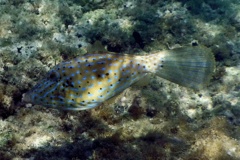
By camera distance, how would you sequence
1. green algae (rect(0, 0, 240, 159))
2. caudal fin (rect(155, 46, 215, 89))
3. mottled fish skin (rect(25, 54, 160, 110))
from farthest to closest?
green algae (rect(0, 0, 240, 159)) < caudal fin (rect(155, 46, 215, 89)) < mottled fish skin (rect(25, 54, 160, 110))

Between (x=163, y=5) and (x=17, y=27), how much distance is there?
505cm

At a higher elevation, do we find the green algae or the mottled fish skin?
the mottled fish skin

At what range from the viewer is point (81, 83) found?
2.84 metres

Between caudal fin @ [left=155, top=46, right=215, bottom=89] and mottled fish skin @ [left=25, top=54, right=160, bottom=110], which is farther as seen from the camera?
caudal fin @ [left=155, top=46, right=215, bottom=89]

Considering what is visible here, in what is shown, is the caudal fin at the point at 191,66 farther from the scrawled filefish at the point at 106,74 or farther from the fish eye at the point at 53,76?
the fish eye at the point at 53,76

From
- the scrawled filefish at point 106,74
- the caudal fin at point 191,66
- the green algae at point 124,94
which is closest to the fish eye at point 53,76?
the scrawled filefish at point 106,74

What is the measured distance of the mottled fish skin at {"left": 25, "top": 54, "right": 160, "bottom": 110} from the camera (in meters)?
2.82

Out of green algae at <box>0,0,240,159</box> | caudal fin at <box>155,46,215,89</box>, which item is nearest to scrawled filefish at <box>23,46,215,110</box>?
caudal fin at <box>155,46,215,89</box>

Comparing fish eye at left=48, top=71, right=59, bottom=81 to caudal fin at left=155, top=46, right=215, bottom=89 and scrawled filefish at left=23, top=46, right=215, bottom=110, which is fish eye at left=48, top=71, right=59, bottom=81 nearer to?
scrawled filefish at left=23, top=46, right=215, bottom=110

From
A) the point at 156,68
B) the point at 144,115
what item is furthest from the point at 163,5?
the point at 156,68

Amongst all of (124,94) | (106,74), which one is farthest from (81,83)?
(124,94)

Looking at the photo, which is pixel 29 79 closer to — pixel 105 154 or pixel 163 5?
pixel 105 154

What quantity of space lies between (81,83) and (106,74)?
0.30 metres

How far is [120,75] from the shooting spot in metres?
2.96
